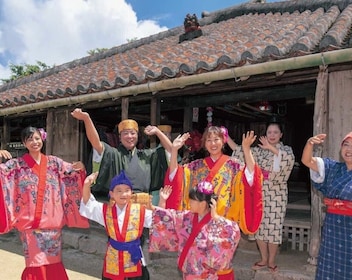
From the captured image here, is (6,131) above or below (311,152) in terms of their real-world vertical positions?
above

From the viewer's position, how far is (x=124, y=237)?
319 cm

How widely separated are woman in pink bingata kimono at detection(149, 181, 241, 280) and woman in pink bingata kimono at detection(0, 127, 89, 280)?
1366 mm

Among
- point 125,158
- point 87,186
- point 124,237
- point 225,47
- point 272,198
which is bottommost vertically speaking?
point 124,237

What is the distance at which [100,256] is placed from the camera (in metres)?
5.82

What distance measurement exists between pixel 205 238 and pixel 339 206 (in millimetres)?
1172

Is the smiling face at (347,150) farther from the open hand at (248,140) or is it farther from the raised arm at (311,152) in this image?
the open hand at (248,140)

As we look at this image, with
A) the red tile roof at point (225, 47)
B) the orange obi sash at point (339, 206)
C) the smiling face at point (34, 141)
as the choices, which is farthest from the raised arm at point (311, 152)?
the smiling face at point (34, 141)

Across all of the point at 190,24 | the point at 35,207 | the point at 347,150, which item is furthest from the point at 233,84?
the point at 190,24

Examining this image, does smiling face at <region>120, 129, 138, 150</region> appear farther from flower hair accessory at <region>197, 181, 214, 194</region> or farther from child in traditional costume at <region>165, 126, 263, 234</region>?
flower hair accessory at <region>197, 181, 214, 194</region>

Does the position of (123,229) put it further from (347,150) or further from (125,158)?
(347,150)

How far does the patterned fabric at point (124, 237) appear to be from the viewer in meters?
3.19

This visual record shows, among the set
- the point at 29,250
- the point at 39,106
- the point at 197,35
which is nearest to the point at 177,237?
the point at 29,250

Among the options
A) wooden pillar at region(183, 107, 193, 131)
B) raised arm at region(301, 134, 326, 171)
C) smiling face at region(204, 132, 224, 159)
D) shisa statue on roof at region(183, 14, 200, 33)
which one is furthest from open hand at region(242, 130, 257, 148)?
shisa statue on roof at region(183, 14, 200, 33)

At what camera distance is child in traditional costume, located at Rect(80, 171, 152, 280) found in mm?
3195
